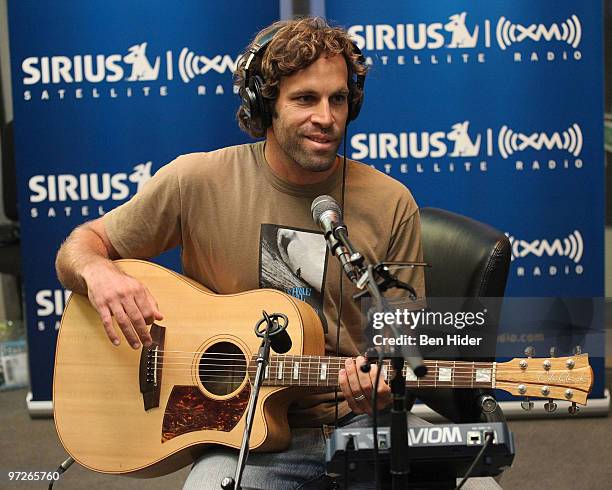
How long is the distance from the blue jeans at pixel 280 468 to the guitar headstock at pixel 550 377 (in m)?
0.26

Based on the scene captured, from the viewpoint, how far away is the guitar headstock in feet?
5.85

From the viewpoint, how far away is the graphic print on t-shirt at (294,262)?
7.18 ft

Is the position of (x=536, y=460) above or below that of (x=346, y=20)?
below

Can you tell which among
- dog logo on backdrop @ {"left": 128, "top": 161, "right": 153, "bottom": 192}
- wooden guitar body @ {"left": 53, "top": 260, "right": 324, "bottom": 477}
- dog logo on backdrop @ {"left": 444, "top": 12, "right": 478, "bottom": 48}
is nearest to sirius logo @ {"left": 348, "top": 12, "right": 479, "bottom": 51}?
dog logo on backdrop @ {"left": 444, "top": 12, "right": 478, "bottom": 48}

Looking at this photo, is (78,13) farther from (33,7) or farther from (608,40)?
(608,40)

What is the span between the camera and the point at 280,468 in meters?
2.03

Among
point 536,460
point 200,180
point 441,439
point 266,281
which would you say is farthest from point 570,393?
point 536,460

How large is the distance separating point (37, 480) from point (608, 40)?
3164 millimetres

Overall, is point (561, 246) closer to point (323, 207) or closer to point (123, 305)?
point (123, 305)

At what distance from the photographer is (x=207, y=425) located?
80.3 inches

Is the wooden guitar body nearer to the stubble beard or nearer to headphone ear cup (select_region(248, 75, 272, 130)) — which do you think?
the stubble beard

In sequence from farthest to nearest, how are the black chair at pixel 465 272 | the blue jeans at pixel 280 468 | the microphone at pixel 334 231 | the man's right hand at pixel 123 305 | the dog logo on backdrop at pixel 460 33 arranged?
the dog logo on backdrop at pixel 460 33 → the black chair at pixel 465 272 → the man's right hand at pixel 123 305 → the blue jeans at pixel 280 468 → the microphone at pixel 334 231

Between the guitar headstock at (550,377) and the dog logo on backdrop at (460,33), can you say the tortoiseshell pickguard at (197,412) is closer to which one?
the guitar headstock at (550,377)

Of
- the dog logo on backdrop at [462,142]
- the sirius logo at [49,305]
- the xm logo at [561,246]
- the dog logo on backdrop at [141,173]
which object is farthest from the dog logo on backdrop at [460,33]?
the sirius logo at [49,305]
